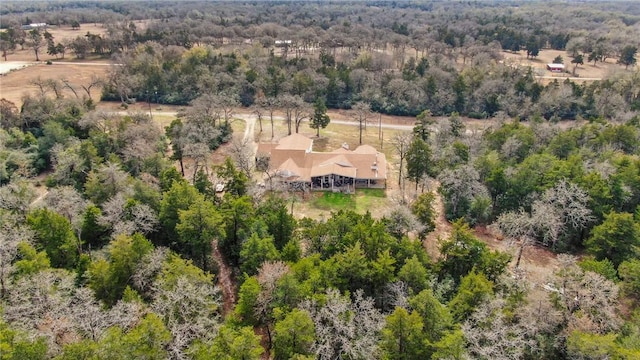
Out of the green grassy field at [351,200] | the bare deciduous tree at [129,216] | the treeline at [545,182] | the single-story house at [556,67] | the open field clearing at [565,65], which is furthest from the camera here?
the single-story house at [556,67]

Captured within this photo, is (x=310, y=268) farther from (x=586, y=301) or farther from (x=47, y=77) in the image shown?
(x=47, y=77)

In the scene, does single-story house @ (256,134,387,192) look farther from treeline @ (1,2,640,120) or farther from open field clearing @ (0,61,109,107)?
open field clearing @ (0,61,109,107)

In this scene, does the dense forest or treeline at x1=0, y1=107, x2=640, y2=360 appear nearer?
treeline at x1=0, y1=107, x2=640, y2=360

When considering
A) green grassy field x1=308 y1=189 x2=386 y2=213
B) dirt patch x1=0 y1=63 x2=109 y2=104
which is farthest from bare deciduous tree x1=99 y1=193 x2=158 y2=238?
dirt patch x1=0 y1=63 x2=109 y2=104

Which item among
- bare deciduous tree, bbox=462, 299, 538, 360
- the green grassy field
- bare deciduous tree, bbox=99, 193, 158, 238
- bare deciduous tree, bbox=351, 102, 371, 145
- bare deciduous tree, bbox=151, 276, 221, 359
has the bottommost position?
the green grassy field

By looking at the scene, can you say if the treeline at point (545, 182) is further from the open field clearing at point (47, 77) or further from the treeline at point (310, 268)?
the open field clearing at point (47, 77)

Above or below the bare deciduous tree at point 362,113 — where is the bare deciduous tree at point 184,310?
below

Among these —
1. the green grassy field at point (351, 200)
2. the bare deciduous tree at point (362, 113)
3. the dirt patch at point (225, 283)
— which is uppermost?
the bare deciduous tree at point (362, 113)

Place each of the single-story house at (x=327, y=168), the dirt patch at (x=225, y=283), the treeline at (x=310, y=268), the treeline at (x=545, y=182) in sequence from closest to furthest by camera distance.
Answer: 1. the treeline at (x=310, y=268)
2. the dirt patch at (x=225, y=283)
3. the treeline at (x=545, y=182)
4. the single-story house at (x=327, y=168)

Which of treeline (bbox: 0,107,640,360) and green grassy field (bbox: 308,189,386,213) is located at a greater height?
treeline (bbox: 0,107,640,360)

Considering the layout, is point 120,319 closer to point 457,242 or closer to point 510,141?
point 457,242

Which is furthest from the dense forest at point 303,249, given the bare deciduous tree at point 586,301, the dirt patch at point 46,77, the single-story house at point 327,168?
the dirt patch at point 46,77
